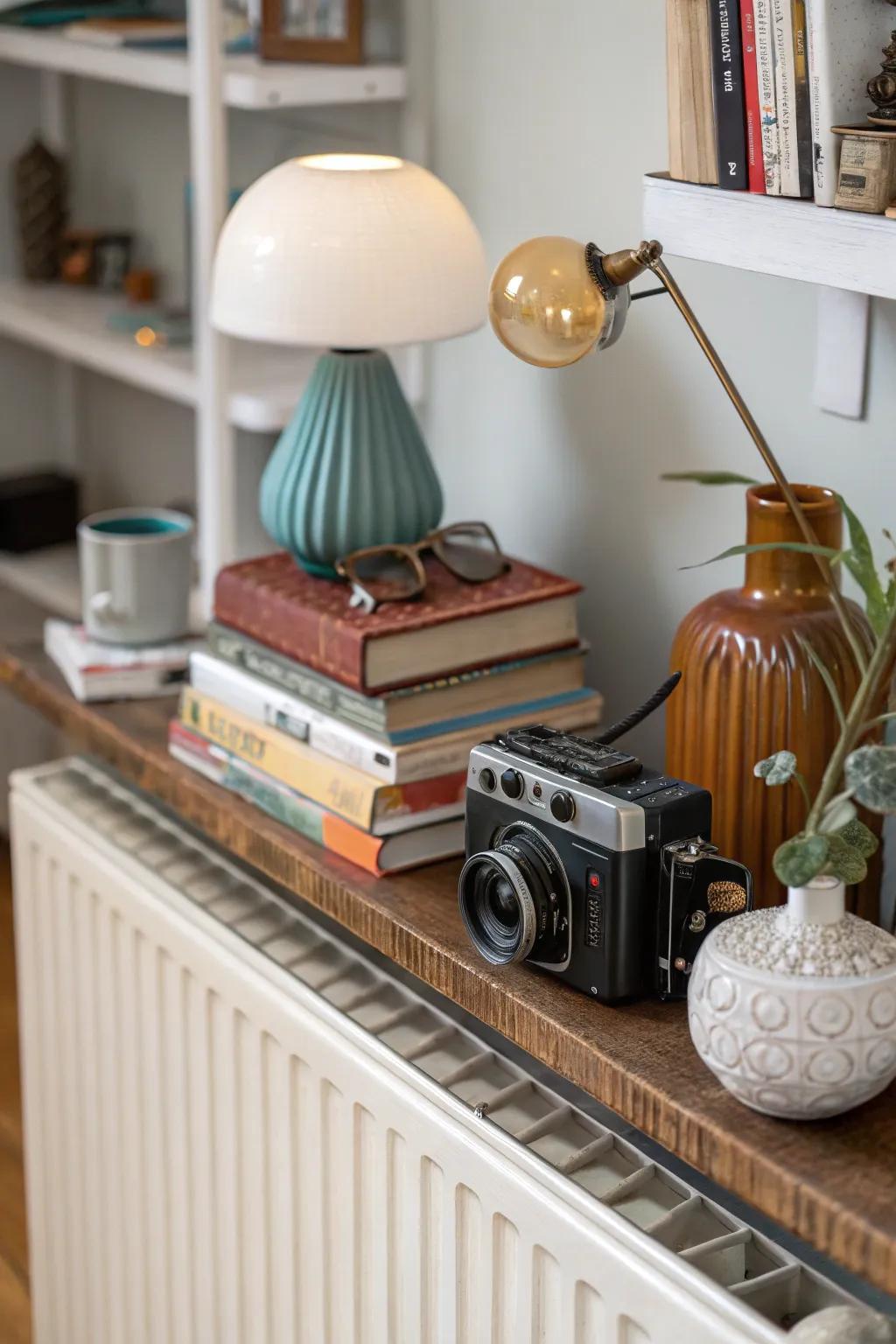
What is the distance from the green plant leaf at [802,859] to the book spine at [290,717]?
412mm

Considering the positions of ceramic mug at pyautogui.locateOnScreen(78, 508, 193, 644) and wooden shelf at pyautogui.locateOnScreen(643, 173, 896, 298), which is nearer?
wooden shelf at pyautogui.locateOnScreen(643, 173, 896, 298)

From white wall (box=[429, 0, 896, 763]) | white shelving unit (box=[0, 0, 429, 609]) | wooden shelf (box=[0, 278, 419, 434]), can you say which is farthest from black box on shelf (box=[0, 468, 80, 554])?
white wall (box=[429, 0, 896, 763])

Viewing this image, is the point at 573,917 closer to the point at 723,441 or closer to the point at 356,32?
the point at 723,441

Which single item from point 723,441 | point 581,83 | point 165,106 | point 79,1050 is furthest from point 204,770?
point 165,106

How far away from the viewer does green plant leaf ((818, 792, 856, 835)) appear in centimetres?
80

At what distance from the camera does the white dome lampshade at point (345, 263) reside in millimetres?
1212

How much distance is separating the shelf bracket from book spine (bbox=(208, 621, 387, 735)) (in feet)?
1.30

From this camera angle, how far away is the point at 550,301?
986 millimetres

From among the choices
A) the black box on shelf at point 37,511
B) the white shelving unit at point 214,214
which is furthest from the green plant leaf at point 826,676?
the black box on shelf at point 37,511

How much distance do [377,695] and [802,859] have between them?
0.45m

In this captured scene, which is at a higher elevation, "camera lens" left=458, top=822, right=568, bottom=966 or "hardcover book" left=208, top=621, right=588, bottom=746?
"hardcover book" left=208, top=621, right=588, bottom=746

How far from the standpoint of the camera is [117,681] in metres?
1.50

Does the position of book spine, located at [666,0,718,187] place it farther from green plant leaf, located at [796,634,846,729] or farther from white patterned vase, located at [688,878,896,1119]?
white patterned vase, located at [688,878,896,1119]

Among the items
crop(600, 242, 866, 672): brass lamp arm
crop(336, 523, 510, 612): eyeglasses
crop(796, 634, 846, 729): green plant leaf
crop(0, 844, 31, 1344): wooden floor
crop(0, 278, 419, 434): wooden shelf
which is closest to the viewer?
crop(796, 634, 846, 729): green plant leaf
